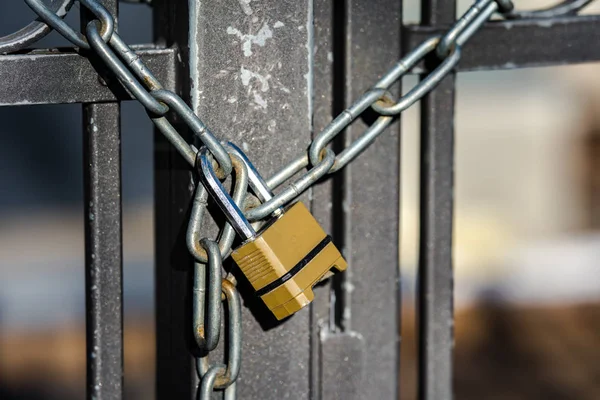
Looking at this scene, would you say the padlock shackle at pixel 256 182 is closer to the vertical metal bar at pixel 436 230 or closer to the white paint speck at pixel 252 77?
the white paint speck at pixel 252 77

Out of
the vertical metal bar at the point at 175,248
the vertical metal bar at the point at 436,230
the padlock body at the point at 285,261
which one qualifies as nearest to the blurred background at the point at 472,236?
the vertical metal bar at the point at 436,230

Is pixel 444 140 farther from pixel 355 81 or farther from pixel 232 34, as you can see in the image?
pixel 232 34

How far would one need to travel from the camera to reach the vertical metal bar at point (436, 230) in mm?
782

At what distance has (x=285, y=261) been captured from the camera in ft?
2.02

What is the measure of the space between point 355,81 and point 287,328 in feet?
0.72

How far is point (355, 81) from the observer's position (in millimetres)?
719

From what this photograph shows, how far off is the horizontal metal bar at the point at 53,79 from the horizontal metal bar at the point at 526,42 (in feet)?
0.88

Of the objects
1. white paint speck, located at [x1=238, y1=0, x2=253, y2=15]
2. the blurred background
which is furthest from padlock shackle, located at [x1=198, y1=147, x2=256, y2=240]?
the blurred background

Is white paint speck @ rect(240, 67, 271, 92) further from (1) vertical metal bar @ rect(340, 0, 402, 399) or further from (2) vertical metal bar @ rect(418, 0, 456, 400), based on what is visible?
(2) vertical metal bar @ rect(418, 0, 456, 400)

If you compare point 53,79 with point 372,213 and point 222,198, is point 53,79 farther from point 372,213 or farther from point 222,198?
point 372,213

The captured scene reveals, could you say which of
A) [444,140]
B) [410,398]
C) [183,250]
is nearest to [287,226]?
[183,250]

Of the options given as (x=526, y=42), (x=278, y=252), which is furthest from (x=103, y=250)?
(x=526, y=42)

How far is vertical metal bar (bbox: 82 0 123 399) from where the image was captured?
67cm

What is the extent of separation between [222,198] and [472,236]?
11.0ft
